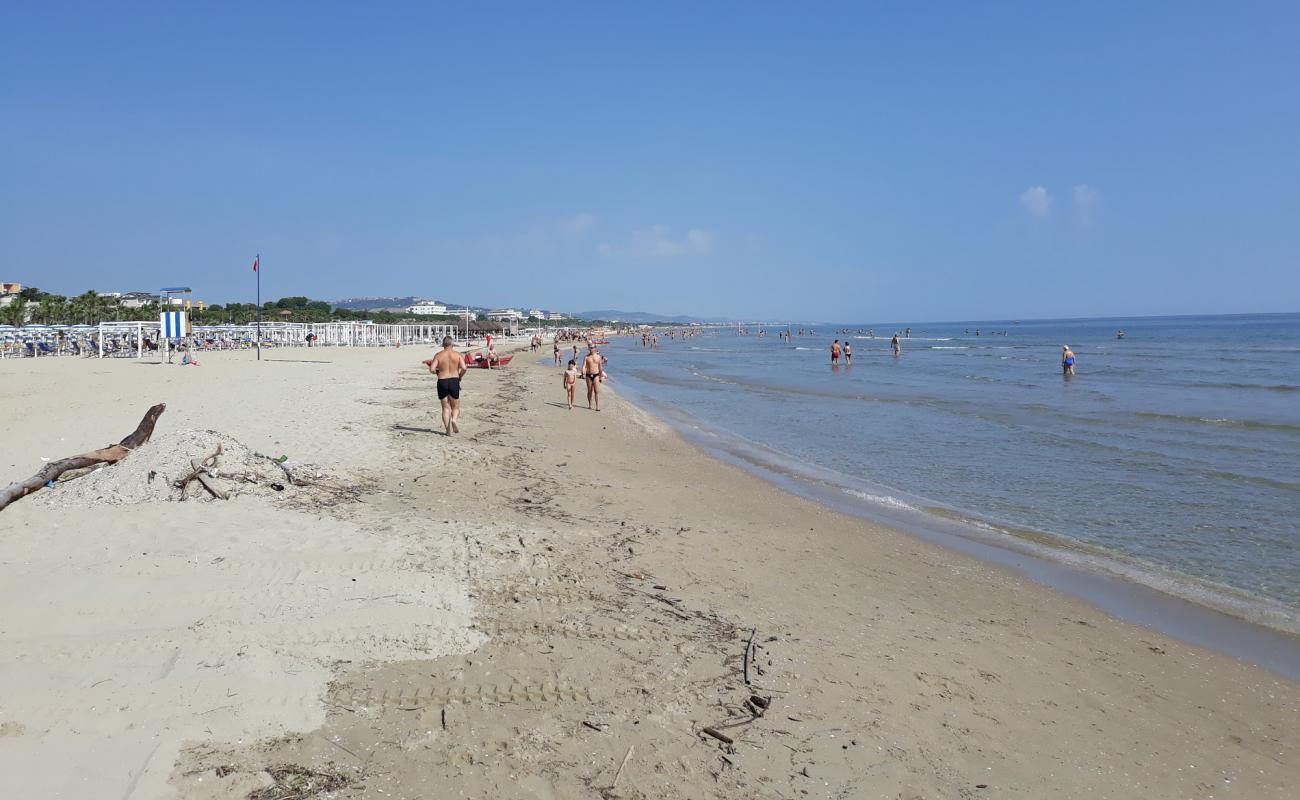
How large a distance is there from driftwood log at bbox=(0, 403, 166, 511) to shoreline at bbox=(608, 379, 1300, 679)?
305 inches

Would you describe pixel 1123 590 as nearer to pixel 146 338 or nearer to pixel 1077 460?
pixel 1077 460

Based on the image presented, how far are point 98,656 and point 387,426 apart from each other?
29.8 feet

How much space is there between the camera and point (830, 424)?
17812 mm

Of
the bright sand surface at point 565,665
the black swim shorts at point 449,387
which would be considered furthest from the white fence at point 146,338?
the bright sand surface at point 565,665

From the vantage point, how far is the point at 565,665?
13.4 ft

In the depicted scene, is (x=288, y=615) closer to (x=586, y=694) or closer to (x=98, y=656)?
(x=98, y=656)

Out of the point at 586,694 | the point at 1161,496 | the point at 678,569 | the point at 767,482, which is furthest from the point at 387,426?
the point at 1161,496

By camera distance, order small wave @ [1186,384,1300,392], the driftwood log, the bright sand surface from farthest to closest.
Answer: small wave @ [1186,384,1300,392], the driftwood log, the bright sand surface

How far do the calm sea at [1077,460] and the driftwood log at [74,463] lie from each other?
8390 mm

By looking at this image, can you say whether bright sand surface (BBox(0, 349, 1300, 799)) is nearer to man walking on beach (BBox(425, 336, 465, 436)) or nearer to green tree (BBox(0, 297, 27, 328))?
man walking on beach (BBox(425, 336, 465, 436))

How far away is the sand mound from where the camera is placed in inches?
265

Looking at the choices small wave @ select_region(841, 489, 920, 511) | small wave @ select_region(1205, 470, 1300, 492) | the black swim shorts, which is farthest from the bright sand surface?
small wave @ select_region(1205, 470, 1300, 492)

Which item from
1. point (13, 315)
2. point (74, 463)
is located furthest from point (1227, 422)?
point (13, 315)

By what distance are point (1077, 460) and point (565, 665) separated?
11.5m
